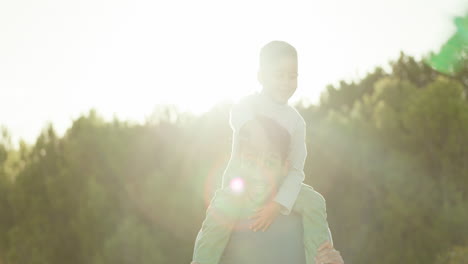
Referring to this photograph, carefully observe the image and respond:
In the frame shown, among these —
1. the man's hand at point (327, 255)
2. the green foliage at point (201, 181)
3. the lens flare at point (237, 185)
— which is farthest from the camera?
the green foliage at point (201, 181)

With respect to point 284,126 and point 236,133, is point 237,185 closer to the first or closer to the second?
point 236,133

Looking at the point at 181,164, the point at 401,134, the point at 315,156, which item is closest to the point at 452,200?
the point at 401,134

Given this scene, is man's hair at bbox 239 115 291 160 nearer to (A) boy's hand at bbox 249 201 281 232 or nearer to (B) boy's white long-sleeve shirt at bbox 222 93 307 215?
(B) boy's white long-sleeve shirt at bbox 222 93 307 215

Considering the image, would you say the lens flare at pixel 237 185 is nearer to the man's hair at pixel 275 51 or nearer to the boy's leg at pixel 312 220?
the boy's leg at pixel 312 220

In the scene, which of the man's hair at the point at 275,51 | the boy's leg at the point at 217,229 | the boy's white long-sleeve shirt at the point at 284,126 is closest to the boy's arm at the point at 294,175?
the boy's white long-sleeve shirt at the point at 284,126

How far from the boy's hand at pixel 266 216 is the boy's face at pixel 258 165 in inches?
3.5

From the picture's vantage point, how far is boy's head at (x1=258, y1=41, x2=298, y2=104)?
10.3 ft

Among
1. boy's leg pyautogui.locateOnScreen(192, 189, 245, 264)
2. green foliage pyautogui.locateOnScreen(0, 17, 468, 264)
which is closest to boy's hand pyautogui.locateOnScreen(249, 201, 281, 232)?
boy's leg pyautogui.locateOnScreen(192, 189, 245, 264)

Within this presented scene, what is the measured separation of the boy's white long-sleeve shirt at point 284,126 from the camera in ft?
10.1

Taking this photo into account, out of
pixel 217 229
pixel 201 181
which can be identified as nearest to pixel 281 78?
pixel 217 229

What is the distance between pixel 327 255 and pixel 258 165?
0.61m

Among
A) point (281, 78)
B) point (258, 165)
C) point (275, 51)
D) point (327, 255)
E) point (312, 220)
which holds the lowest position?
point (327, 255)

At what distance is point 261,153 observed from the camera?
10.1ft

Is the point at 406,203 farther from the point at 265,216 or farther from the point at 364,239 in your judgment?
the point at 265,216
